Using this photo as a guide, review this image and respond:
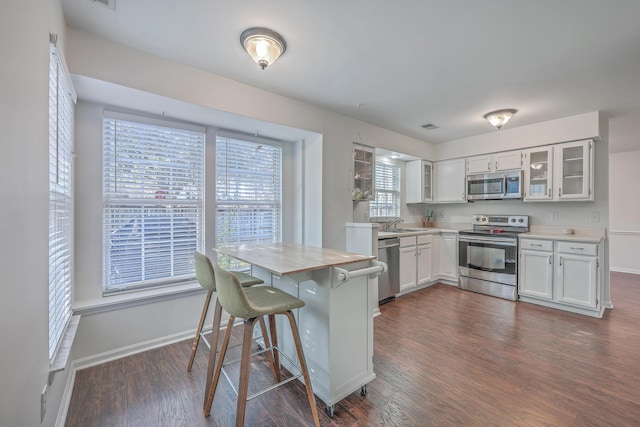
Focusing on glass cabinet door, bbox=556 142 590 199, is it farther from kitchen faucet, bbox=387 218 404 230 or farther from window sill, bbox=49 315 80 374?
window sill, bbox=49 315 80 374

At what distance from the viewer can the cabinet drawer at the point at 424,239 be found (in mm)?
4366

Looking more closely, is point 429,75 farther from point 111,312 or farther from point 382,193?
point 111,312

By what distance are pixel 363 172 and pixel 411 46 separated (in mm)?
1963

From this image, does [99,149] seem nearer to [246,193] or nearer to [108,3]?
[108,3]

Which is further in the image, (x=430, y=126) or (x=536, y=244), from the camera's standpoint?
(x=430, y=126)

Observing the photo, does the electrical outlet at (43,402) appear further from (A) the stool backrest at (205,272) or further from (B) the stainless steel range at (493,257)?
(B) the stainless steel range at (493,257)

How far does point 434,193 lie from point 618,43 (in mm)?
3256

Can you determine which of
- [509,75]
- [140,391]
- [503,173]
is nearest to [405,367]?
[140,391]

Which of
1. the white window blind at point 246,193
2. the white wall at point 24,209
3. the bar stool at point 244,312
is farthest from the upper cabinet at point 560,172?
the white wall at point 24,209

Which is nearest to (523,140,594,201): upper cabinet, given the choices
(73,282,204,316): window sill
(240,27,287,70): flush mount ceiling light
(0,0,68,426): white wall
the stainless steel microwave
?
the stainless steel microwave

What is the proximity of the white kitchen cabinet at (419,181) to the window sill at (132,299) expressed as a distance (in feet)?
12.8

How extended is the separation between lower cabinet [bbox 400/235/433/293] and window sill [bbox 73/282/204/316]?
2.78m

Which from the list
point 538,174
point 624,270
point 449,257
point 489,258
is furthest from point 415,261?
point 624,270

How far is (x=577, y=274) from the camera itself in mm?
3428
